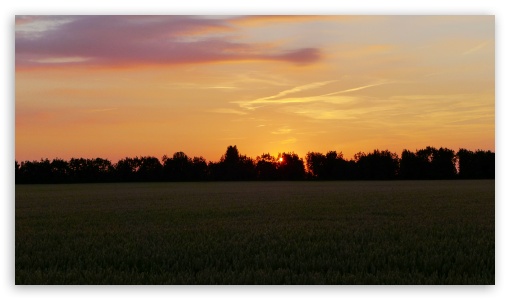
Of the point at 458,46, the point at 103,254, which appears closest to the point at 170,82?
the point at 103,254

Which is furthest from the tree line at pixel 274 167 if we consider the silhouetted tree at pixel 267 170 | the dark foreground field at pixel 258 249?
the dark foreground field at pixel 258 249

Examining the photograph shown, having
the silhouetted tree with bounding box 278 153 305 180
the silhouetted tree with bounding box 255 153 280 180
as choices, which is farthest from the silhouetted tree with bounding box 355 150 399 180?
the silhouetted tree with bounding box 255 153 280 180

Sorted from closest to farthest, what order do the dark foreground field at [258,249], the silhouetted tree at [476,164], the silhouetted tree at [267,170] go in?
the dark foreground field at [258,249], the silhouetted tree at [476,164], the silhouetted tree at [267,170]

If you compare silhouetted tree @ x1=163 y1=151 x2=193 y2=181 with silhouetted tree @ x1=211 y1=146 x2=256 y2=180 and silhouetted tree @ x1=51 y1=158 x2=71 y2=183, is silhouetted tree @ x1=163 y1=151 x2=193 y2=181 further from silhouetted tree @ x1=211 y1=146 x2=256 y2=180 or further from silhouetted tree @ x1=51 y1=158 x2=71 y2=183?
silhouetted tree @ x1=51 y1=158 x2=71 y2=183

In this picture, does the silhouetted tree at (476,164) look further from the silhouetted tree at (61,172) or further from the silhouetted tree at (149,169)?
the silhouetted tree at (61,172)

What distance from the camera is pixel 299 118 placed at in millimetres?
12938

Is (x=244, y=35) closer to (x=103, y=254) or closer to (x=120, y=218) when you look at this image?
(x=103, y=254)

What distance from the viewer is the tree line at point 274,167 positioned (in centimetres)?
1555

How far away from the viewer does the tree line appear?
15555 mm

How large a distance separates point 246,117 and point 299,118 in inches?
44.7

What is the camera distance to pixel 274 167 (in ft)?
60.4

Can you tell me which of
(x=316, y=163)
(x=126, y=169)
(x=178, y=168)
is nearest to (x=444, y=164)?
(x=316, y=163)

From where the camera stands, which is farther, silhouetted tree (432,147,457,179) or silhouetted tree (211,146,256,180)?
silhouetted tree (211,146,256,180)

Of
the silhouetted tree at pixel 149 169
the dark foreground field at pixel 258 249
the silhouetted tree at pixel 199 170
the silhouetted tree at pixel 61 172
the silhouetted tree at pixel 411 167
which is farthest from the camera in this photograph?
the silhouetted tree at pixel 61 172
